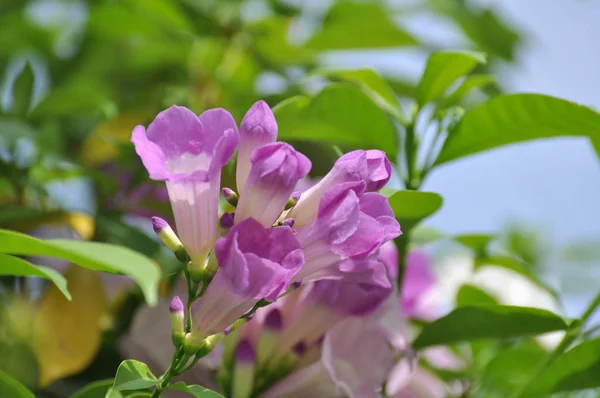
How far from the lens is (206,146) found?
0.44 metres

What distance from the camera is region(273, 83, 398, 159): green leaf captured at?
0.56m

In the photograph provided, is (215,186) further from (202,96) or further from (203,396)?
(202,96)

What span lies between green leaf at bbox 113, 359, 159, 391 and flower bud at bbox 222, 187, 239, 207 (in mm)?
107

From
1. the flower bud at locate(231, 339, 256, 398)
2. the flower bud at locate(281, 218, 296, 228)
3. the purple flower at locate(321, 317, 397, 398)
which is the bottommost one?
the flower bud at locate(231, 339, 256, 398)

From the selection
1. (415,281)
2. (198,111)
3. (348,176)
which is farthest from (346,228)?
(198,111)

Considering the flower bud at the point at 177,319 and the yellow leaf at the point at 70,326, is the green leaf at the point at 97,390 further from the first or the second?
the yellow leaf at the point at 70,326

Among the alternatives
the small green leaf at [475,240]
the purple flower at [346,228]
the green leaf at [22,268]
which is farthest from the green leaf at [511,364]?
the green leaf at [22,268]

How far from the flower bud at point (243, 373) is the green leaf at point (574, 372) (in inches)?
8.3

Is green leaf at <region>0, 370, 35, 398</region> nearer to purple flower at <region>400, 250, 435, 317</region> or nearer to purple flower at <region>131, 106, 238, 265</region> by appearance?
purple flower at <region>131, 106, 238, 265</region>

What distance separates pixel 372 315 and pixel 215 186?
175mm

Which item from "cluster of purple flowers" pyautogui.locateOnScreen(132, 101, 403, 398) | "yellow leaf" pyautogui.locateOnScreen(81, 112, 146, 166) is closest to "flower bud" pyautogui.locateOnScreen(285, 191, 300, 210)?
"cluster of purple flowers" pyautogui.locateOnScreen(132, 101, 403, 398)

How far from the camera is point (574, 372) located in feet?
1.72

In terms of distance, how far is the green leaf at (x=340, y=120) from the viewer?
0.56 meters

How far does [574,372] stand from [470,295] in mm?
223
